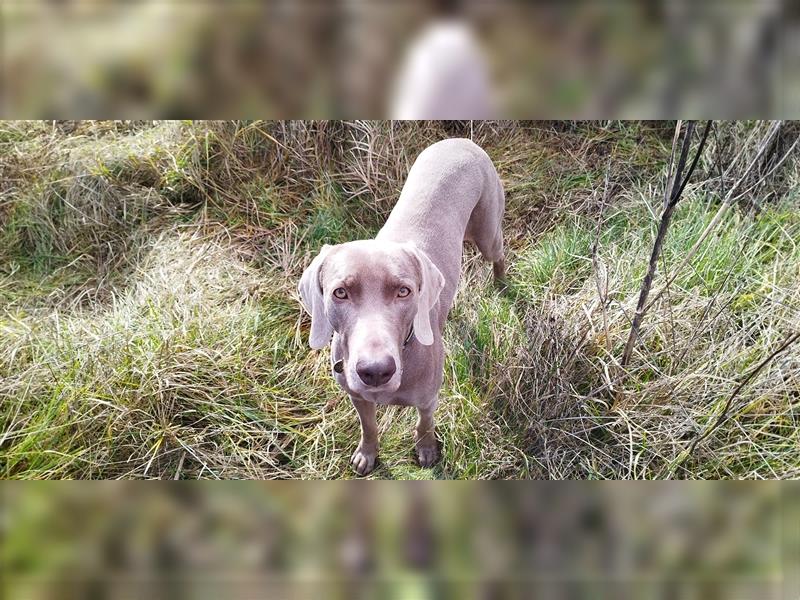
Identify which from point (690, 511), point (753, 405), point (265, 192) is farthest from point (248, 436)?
point (753, 405)

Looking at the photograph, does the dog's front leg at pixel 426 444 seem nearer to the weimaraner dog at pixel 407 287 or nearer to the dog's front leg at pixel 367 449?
the weimaraner dog at pixel 407 287

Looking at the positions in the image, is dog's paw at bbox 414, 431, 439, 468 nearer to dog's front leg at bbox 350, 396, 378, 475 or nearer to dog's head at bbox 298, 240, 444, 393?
dog's front leg at bbox 350, 396, 378, 475

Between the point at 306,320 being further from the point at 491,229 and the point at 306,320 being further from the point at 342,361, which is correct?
the point at 491,229

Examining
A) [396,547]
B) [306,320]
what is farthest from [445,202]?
[396,547]

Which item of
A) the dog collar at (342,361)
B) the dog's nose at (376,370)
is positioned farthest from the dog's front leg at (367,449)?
the dog's nose at (376,370)

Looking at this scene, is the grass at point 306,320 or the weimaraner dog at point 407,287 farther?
the grass at point 306,320

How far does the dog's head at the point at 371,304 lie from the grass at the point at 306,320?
0.86 meters

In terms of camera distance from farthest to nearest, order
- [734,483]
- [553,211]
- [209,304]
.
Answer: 1. [553,211]
2. [209,304]
3. [734,483]

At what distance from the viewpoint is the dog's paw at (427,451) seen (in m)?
2.57
